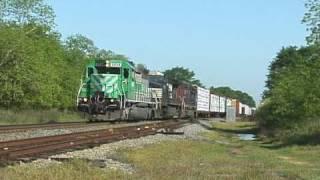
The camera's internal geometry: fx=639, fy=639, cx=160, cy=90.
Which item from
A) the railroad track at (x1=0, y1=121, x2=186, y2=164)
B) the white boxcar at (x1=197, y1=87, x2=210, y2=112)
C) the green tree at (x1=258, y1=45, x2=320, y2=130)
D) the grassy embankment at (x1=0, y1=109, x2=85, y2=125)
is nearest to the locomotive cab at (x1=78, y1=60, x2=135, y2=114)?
the grassy embankment at (x1=0, y1=109, x2=85, y2=125)

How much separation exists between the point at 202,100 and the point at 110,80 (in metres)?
45.1

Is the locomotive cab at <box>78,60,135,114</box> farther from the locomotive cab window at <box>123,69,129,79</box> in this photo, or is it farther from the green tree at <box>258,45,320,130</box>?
the green tree at <box>258,45,320,130</box>

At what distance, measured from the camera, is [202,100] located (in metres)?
83.2

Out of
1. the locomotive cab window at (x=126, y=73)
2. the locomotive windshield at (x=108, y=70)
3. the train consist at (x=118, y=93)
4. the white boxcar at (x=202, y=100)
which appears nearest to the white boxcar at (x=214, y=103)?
the white boxcar at (x=202, y=100)

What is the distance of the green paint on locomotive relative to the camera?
38.8m

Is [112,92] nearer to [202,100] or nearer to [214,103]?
[202,100]

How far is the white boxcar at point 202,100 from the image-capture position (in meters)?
79.1

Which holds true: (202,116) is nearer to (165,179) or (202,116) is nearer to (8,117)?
(8,117)

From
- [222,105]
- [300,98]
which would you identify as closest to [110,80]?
[300,98]

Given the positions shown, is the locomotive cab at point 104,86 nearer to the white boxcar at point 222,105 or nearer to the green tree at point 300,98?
the green tree at point 300,98

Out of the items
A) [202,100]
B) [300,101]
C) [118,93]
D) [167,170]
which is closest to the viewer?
[167,170]

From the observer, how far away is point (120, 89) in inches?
1531

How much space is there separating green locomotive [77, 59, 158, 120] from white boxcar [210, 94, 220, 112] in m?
54.5

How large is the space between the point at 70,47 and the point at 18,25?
46.1 m
